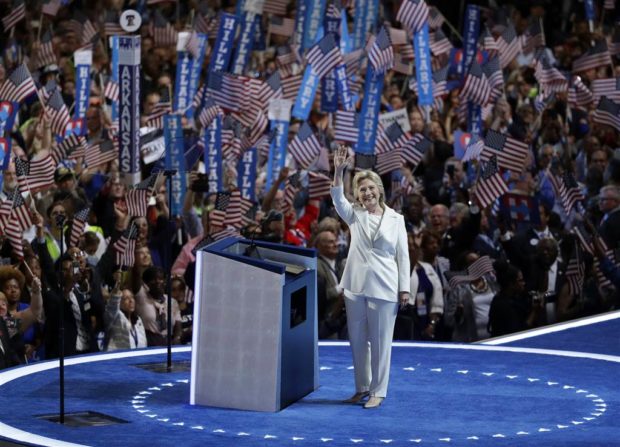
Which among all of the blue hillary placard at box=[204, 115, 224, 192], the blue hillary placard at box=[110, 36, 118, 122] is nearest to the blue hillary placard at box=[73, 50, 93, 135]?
the blue hillary placard at box=[110, 36, 118, 122]

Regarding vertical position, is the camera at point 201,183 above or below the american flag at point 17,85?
below

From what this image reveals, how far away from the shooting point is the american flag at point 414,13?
19.3 meters


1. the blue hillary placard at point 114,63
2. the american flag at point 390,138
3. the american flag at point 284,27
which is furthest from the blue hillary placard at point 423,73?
the blue hillary placard at point 114,63

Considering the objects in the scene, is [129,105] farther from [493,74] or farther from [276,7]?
[276,7]

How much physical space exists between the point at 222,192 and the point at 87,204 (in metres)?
1.31

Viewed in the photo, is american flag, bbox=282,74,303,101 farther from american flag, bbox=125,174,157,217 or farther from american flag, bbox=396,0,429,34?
american flag, bbox=125,174,157,217

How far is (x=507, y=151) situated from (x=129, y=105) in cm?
434

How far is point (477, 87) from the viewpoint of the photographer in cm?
1928

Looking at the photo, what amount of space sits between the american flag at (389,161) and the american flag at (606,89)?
11.6 feet

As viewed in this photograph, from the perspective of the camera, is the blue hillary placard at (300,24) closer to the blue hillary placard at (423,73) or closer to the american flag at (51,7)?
the blue hillary placard at (423,73)

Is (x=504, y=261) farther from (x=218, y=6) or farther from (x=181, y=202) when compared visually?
(x=218, y=6)

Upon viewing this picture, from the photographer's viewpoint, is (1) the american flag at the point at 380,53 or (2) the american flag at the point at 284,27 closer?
(1) the american flag at the point at 380,53

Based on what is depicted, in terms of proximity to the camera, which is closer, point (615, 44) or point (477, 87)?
point (477, 87)

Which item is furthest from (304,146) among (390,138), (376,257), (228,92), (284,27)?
(376,257)
